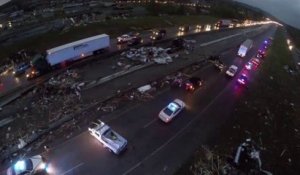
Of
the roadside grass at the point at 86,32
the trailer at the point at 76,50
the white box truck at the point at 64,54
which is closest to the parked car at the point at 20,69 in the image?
the white box truck at the point at 64,54

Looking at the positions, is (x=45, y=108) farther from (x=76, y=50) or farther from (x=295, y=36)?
(x=295, y=36)

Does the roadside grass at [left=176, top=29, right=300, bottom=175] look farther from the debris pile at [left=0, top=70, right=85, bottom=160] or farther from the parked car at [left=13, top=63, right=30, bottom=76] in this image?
the parked car at [left=13, top=63, right=30, bottom=76]

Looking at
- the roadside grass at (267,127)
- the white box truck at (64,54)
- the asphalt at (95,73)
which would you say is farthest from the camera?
the white box truck at (64,54)

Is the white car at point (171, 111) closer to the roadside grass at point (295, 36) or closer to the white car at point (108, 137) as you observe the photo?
the white car at point (108, 137)

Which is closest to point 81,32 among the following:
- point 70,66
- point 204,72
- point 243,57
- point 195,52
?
point 70,66

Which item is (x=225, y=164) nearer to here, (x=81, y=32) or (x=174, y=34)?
(x=174, y=34)

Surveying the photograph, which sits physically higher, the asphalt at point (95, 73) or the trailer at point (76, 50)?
the trailer at point (76, 50)
